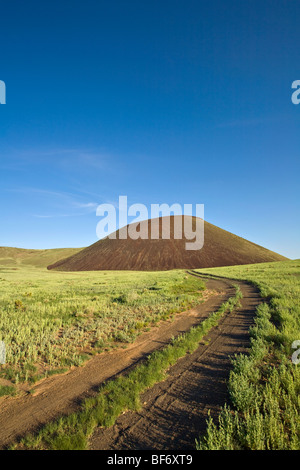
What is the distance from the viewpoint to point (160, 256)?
108188 millimetres

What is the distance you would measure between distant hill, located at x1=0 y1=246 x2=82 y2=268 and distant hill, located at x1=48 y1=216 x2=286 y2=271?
1433 inches

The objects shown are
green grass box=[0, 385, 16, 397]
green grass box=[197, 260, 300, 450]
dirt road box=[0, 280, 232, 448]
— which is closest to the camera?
green grass box=[197, 260, 300, 450]

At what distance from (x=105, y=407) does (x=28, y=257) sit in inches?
7683

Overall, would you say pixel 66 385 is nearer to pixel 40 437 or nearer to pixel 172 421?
pixel 40 437

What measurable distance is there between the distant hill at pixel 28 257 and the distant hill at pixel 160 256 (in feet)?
119

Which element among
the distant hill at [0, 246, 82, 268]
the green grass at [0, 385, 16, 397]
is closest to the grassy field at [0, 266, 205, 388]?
the green grass at [0, 385, 16, 397]

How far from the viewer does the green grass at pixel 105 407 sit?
4238 mm

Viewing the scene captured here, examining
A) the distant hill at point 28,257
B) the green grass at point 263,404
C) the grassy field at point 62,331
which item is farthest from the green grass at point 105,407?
the distant hill at point 28,257

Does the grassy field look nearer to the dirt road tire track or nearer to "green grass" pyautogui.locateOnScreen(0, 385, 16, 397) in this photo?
"green grass" pyautogui.locateOnScreen(0, 385, 16, 397)

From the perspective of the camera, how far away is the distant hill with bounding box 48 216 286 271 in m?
104
